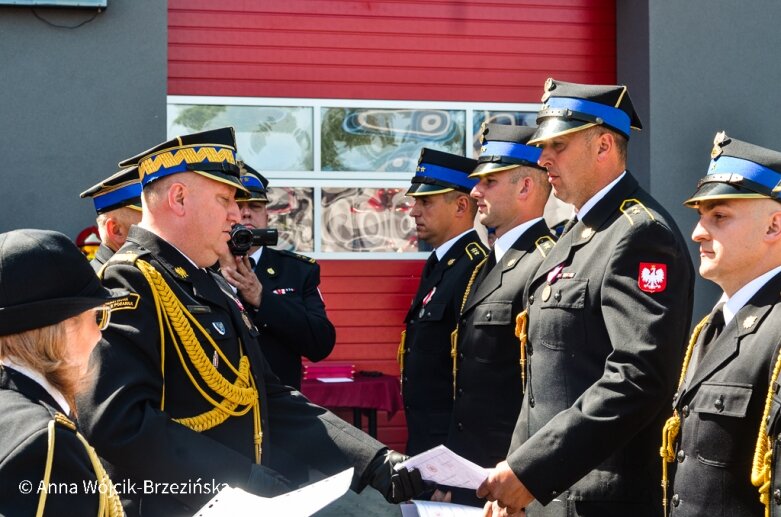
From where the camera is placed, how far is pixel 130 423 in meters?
3.11

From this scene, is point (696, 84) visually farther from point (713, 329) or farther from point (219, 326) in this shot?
point (219, 326)

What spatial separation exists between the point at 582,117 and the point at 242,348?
1.51 m

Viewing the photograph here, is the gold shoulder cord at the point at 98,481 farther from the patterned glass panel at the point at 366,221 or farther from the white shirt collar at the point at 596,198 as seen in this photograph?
the patterned glass panel at the point at 366,221

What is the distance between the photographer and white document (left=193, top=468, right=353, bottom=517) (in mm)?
2484

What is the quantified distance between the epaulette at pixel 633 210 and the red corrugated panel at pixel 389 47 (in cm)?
450

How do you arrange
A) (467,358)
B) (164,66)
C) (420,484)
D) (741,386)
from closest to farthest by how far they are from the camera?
(741,386) → (420,484) → (467,358) → (164,66)

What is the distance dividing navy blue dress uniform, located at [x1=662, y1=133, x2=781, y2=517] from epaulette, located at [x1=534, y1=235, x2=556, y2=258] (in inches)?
59.9

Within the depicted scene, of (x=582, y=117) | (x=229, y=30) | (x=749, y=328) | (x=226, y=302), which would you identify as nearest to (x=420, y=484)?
(x=226, y=302)

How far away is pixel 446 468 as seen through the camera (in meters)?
3.45

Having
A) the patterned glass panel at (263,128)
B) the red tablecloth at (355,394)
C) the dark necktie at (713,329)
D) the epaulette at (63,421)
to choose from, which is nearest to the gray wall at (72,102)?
the patterned glass panel at (263,128)

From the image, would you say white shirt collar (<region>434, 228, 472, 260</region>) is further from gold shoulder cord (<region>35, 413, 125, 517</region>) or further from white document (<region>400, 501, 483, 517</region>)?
gold shoulder cord (<region>35, 413, 125, 517</region>)

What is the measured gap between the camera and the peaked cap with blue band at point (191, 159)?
365 centimetres

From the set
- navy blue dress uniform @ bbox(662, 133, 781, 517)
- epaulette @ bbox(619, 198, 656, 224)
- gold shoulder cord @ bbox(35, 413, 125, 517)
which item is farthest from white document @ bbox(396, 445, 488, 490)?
gold shoulder cord @ bbox(35, 413, 125, 517)

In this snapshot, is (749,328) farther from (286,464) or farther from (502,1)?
(502,1)
